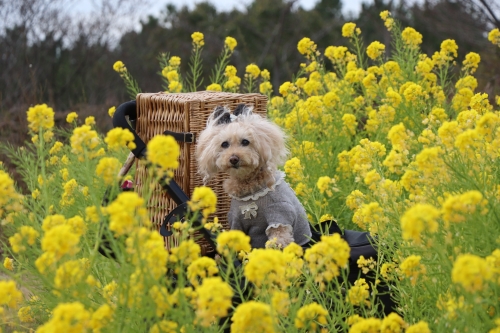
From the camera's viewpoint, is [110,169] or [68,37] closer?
[110,169]

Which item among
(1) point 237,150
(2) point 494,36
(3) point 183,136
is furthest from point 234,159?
(2) point 494,36

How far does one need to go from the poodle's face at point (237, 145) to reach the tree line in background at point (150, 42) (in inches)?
128

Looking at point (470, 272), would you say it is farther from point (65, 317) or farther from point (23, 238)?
point (23, 238)

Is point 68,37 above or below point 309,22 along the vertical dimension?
below

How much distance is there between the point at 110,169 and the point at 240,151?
4.39 ft

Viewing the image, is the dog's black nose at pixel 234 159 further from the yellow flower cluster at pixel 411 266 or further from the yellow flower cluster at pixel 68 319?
the yellow flower cluster at pixel 68 319

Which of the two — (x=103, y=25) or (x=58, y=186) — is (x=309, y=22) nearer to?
(x=103, y=25)

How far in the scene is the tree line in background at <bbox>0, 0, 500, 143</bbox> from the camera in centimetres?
1059

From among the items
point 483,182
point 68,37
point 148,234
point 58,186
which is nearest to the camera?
point 148,234

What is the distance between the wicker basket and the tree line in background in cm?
290

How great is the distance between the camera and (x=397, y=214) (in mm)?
2740

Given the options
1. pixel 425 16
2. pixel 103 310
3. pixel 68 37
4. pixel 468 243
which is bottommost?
pixel 103 310

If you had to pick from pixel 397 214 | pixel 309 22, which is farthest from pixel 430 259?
pixel 309 22

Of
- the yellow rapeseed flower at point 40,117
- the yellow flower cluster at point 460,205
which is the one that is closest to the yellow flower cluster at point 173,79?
the yellow rapeseed flower at point 40,117
